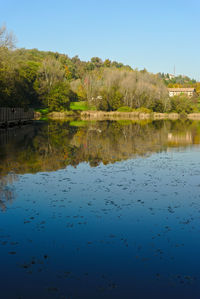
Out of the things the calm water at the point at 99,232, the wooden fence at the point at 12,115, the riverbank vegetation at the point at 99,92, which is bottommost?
the calm water at the point at 99,232

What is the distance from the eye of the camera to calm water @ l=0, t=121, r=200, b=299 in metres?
6.46

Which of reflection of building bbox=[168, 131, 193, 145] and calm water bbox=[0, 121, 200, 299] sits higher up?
reflection of building bbox=[168, 131, 193, 145]

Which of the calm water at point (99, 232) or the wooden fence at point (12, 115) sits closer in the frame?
the calm water at point (99, 232)

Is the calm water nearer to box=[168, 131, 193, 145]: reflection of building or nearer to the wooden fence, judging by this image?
box=[168, 131, 193, 145]: reflection of building

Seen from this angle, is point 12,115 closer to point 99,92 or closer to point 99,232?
point 99,232

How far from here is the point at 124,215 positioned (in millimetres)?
10695

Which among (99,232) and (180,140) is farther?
(180,140)

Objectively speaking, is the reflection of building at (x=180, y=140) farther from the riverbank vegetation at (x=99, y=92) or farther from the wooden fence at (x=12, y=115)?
the riverbank vegetation at (x=99, y=92)

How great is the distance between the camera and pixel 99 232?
9156 millimetres

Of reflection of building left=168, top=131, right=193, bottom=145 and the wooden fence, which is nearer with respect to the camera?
reflection of building left=168, top=131, right=193, bottom=145

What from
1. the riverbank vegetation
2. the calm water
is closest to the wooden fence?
the calm water

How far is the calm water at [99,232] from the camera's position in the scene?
6465 mm

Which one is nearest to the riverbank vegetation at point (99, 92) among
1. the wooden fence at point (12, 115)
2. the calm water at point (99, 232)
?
the wooden fence at point (12, 115)

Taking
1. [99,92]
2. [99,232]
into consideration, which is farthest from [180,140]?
[99,92]
